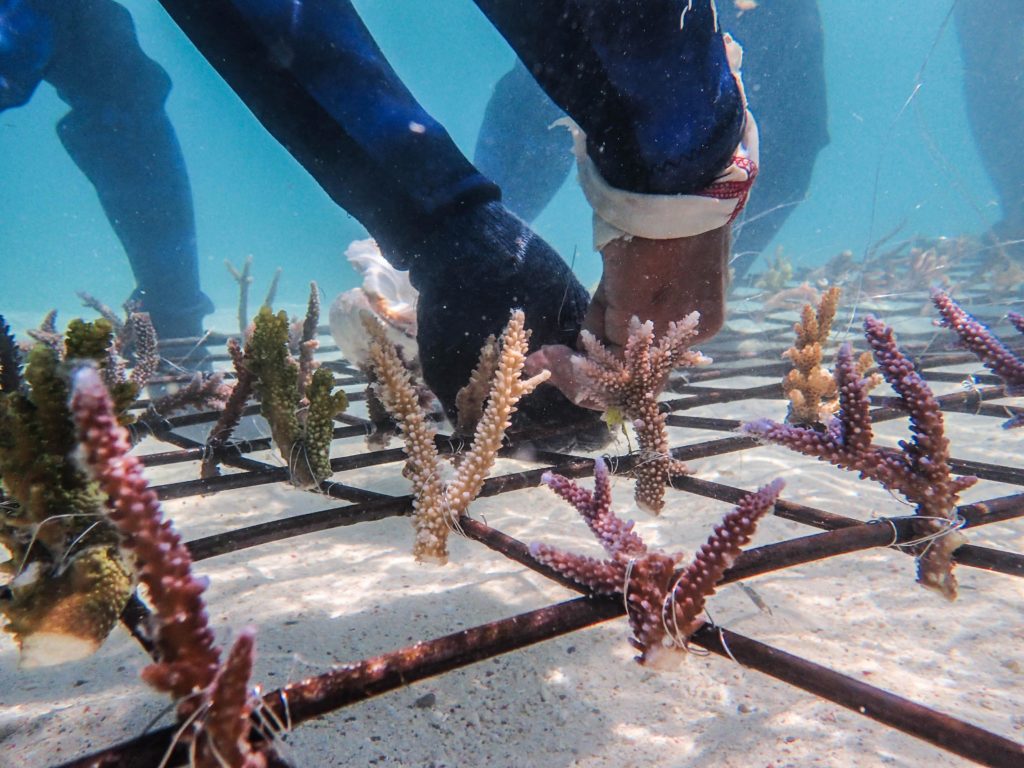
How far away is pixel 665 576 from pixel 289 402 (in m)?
1.79

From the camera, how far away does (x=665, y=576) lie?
1.34m

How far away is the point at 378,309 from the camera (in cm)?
388

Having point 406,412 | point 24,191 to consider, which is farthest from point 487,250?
point 24,191

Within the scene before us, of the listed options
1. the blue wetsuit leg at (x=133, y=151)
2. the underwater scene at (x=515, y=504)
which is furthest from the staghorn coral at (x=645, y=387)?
the blue wetsuit leg at (x=133, y=151)

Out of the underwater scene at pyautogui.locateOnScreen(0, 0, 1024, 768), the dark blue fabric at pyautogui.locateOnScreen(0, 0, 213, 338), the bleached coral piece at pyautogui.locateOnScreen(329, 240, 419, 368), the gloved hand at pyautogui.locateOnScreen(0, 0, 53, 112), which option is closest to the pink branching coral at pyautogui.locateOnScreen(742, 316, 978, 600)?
the underwater scene at pyautogui.locateOnScreen(0, 0, 1024, 768)

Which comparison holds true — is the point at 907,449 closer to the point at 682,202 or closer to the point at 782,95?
the point at 682,202

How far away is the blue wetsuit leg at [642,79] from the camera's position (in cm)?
195

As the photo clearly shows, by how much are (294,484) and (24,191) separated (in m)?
156

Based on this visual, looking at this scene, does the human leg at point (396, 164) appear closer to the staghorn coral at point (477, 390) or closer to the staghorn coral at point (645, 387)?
the staghorn coral at point (477, 390)

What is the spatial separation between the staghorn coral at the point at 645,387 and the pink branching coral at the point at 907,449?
1.69ft

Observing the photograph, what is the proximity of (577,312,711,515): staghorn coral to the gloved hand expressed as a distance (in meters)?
6.00

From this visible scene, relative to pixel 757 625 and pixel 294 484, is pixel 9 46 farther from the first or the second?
pixel 757 625

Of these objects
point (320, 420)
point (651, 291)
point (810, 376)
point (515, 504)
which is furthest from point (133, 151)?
point (810, 376)

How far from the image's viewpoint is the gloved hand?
5.00 metres
